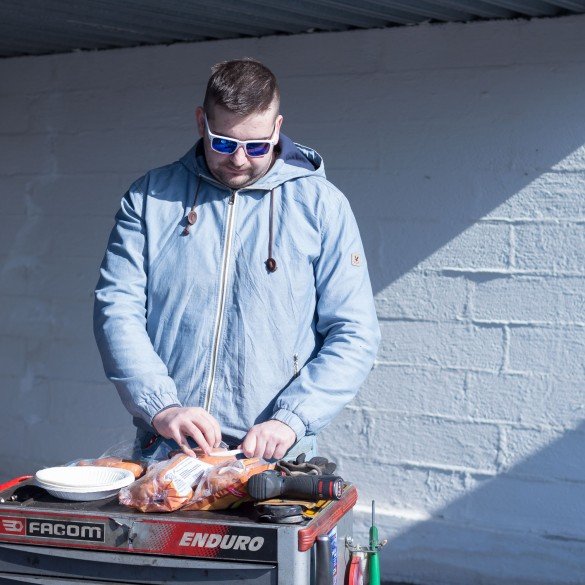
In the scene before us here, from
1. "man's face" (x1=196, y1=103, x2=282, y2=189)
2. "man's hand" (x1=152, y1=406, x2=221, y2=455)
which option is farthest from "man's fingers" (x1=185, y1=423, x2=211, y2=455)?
"man's face" (x1=196, y1=103, x2=282, y2=189)

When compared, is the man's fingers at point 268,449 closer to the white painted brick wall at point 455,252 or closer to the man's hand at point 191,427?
the man's hand at point 191,427

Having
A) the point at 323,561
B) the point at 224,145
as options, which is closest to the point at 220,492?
the point at 323,561

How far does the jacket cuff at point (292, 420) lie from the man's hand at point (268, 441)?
28 millimetres

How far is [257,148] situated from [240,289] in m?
0.37

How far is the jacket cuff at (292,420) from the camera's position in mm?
2529

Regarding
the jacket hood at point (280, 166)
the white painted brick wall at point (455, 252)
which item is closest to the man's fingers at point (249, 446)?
the jacket hood at point (280, 166)

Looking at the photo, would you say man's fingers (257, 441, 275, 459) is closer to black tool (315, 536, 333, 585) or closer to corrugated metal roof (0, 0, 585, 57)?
black tool (315, 536, 333, 585)

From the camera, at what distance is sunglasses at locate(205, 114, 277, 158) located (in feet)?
8.70

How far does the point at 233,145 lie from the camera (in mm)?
2660

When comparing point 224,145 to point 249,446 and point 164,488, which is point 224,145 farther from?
point 164,488

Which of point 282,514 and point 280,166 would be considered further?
point 280,166

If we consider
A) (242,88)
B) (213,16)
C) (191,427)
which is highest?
(213,16)

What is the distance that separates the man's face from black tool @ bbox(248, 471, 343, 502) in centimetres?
92

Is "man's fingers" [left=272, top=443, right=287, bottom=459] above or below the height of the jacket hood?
below
